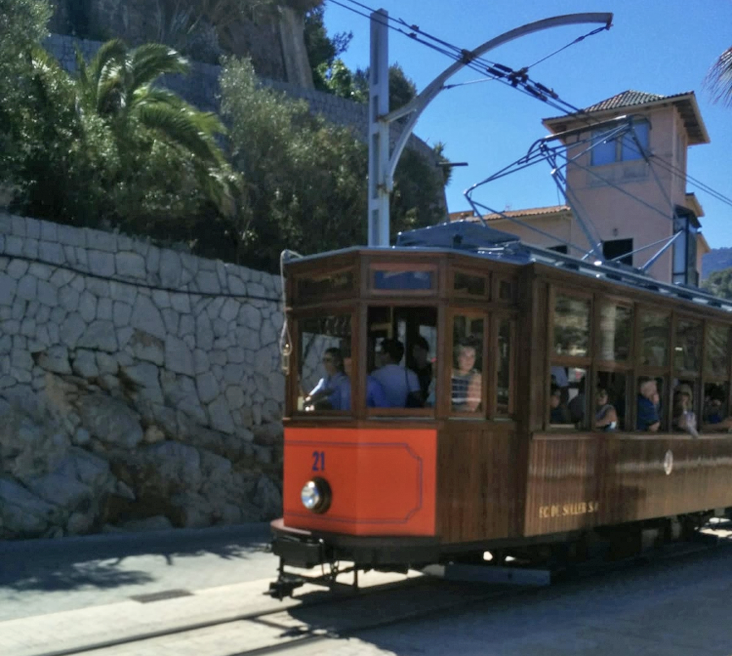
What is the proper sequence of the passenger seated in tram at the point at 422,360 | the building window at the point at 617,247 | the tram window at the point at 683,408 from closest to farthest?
1. the passenger seated in tram at the point at 422,360
2. the tram window at the point at 683,408
3. the building window at the point at 617,247

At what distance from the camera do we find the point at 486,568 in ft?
24.6

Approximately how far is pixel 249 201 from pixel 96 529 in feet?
27.3

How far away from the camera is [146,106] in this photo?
14.5m

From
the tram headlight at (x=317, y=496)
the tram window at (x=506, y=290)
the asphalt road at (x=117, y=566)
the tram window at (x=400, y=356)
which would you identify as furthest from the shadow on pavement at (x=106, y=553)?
the tram window at (x=506, y=290)

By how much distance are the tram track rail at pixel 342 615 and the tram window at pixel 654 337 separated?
2088 mm

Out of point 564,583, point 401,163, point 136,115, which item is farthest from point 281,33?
point 564,583

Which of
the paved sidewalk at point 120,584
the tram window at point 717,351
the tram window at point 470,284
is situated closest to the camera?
the paved sidewalk at point 120,584

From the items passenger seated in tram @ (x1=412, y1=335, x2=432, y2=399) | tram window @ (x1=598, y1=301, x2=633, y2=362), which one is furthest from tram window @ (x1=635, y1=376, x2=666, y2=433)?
passenger seated in tram @ (x1=412, y1=335, x2=432, y2=399)

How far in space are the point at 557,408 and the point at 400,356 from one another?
1.49 meters

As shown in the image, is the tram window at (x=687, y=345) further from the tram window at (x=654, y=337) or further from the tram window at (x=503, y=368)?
the tram window at (x=503, y=368)

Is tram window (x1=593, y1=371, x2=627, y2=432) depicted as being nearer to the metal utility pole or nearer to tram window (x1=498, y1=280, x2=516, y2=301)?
tram window (x1=498, y1=280, x2=516, y2=301)

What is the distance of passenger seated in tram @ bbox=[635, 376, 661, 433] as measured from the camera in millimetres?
9250

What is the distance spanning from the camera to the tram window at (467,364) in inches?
287

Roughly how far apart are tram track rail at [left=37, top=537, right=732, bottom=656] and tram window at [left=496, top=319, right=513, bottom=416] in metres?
1.78
